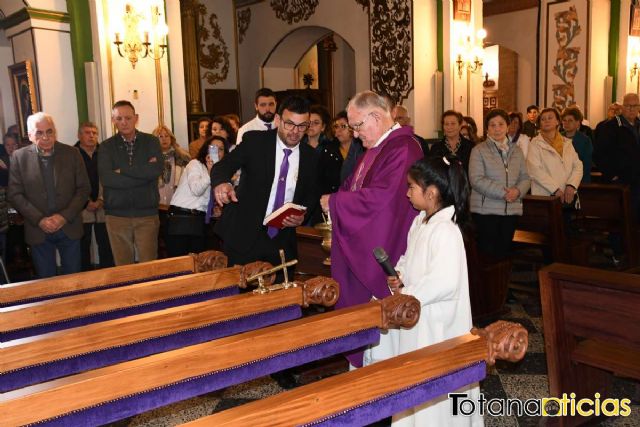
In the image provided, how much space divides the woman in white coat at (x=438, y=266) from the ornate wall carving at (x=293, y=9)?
28.1 feet

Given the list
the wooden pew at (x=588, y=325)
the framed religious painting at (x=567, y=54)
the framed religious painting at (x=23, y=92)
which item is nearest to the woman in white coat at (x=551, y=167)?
the wooden pew at (x=588, y=325)

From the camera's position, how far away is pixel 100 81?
6352mm

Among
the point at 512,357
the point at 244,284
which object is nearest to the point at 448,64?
the point at 244,284

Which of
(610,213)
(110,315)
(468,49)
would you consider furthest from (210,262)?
(468,49)

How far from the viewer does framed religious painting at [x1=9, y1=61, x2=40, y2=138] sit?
20.9 ft

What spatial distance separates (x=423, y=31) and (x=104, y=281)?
7209 millimetres

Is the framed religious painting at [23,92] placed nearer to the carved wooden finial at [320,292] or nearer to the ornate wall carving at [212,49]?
the ornate wall carving at [212,49]

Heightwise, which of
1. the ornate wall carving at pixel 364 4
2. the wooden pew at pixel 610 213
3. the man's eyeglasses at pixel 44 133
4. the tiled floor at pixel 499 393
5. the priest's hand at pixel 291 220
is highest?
the ornate wall carving at pixel 364 4

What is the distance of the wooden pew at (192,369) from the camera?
1.53 metres

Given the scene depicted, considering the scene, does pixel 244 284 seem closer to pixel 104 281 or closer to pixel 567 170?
pixel 104 281

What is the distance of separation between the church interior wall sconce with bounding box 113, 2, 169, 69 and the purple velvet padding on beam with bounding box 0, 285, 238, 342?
14.7 ft

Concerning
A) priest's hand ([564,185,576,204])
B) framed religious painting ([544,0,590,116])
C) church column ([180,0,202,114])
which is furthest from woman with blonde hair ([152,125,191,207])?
framed religious painting ([544,0,590,116])

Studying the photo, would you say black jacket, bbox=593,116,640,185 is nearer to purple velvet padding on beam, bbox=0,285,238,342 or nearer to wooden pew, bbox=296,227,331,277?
wooden pew, bbox=296,227,331,277

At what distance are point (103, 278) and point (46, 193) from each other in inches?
87.5
